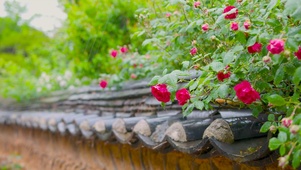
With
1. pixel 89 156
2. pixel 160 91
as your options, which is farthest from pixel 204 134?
pixel 89 156

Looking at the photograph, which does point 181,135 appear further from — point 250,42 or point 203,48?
point 250,42

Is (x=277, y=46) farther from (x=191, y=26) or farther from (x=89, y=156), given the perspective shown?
(x=89, y=156)

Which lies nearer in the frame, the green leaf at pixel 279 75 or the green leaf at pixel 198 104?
the green leaf at pixel 279 75

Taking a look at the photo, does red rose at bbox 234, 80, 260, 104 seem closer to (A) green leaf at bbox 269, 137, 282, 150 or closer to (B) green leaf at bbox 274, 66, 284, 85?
(B) green leaf at bbox 274, 66, 284, 85

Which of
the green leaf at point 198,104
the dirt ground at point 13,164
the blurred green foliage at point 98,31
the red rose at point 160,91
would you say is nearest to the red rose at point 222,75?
the green leaf at point 198,104

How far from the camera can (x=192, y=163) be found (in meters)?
2.41

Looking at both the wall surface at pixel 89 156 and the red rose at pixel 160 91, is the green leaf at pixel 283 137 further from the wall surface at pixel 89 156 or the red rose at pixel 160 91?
the red rose at pixel 160 91

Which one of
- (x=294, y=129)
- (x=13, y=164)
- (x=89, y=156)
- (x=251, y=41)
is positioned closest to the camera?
(x=294, y=129)

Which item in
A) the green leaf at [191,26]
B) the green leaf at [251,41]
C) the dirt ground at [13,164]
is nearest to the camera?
the green leaf at [251,41]

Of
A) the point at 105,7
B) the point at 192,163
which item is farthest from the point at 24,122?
the point at 192,163

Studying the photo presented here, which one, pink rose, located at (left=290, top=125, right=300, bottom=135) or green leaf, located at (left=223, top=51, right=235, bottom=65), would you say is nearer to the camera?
pink rose, located at (left=290, top=125, right=300, bottom=135)

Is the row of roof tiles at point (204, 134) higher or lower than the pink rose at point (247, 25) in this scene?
lower

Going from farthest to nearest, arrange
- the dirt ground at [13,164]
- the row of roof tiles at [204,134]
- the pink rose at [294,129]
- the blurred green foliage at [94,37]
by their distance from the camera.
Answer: the dirt ground at [13,164]
the blurred green foliage at [94,37]
the row of roof tiles at [204,134]
the pink rose at [294,129]

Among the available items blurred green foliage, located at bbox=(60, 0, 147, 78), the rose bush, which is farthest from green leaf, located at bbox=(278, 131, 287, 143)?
blurred green foliage, located at bbox=(60, 0, 147, 78)
